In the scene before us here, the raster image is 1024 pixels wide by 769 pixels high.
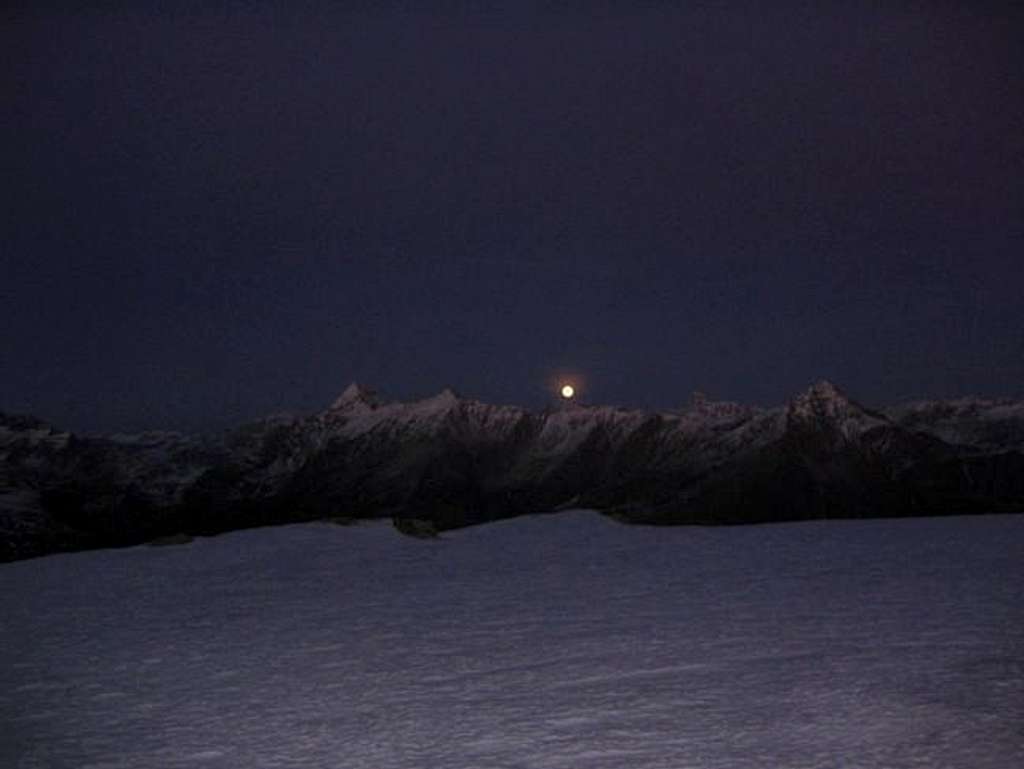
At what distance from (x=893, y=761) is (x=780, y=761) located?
76 cm

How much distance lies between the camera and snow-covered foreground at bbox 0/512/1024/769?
7598 mm

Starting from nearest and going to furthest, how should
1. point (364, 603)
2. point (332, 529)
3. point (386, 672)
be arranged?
1. point (386, 672)
2. point (364, 603)
3. point (332, 529)

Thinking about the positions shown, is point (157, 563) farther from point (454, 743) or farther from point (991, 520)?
point (991, 520)

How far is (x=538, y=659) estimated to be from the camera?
1029cm

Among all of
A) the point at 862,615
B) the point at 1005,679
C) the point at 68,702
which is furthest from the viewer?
the point at 862,615

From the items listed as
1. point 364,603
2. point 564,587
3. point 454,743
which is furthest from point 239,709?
point 564,587

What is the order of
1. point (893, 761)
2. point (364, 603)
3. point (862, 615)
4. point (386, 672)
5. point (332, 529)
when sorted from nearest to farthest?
1. point (893, 761)
2. point (386, 672)
3. point (862, 615)
4. point (364, 603)
5. point (332, 529)

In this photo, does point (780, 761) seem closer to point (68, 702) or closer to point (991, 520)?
Result: point (68, 702)

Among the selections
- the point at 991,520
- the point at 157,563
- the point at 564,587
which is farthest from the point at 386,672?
the point at 991,520

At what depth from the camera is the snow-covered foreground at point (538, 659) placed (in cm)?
760

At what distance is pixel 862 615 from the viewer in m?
11.6

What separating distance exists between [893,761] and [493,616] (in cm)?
647

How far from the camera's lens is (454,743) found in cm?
767

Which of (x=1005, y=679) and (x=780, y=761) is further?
(x=1005, y=679)
